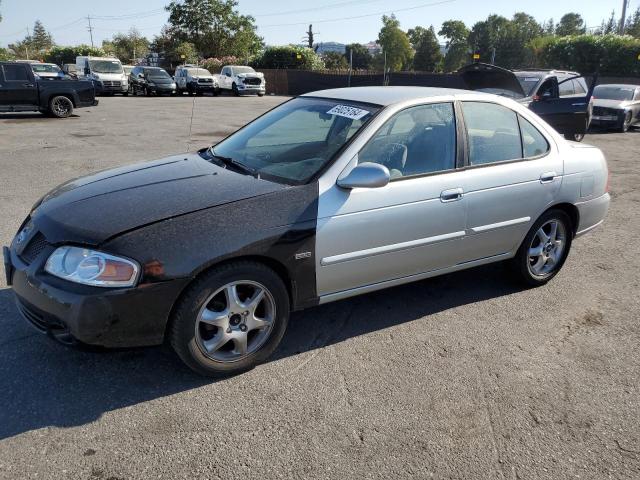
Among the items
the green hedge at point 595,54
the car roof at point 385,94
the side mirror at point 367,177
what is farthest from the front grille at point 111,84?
the side mirror at point 367,177

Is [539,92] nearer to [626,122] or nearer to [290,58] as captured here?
[626,122]

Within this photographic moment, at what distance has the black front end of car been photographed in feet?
9.00

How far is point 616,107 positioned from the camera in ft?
55.2

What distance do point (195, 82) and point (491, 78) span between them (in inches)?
1026

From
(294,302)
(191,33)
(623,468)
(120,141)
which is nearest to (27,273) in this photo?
(294,302)

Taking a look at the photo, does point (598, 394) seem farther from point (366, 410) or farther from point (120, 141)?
point (120, 141)

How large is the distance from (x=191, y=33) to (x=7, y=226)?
198 ft

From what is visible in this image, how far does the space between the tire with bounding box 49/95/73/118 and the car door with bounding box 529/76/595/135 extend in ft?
45.6

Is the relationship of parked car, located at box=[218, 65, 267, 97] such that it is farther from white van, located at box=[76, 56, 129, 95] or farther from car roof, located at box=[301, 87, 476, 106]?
car roof, located at box=[301, 87, 476, 106]

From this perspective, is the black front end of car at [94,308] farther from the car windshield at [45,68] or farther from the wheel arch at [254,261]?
the car windshield at [45,68]

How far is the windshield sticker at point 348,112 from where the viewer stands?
378cm

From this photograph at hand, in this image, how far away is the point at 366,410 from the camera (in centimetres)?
298

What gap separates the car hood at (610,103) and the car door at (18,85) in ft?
58.0

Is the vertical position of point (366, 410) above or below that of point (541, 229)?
below
